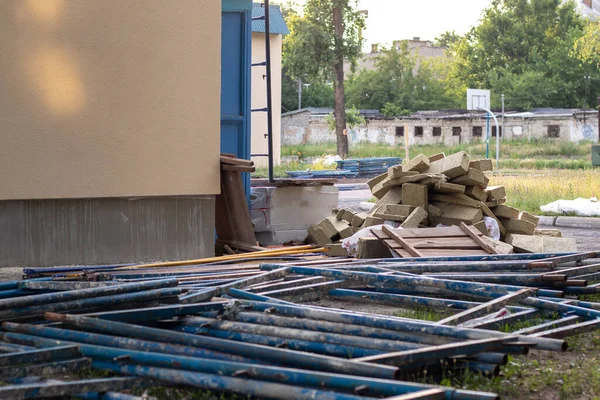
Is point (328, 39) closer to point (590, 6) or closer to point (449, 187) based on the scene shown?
point (449, 187)

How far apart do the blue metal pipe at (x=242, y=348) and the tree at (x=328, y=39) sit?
43.1 m

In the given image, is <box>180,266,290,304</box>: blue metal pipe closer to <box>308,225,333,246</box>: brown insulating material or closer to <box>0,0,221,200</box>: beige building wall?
<box>0,0,221,200</box>: beige building wall

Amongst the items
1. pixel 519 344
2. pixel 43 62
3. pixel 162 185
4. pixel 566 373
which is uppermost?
pixel 43 62

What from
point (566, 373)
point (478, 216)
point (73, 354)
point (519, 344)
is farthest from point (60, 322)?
point (478, 216)

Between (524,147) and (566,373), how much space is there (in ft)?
168

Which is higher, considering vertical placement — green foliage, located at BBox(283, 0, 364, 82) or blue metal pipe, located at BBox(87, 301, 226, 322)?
green foliage, located at BBox(283, 0, 364, 82)

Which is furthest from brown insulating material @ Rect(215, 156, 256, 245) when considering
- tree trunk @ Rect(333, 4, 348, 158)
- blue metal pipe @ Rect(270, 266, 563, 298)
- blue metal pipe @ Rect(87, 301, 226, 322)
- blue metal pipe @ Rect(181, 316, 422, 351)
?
tree trunk @ Rect(333, 4, 348, 158)

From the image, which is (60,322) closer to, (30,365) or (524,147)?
(30,365)

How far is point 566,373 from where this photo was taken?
5.12 meters

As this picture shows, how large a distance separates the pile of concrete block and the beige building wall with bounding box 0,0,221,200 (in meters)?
2.37

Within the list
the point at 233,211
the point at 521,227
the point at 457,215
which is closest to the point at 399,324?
the point at 233,211

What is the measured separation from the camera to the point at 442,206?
11.0 meters

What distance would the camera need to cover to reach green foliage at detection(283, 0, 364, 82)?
47.7 m

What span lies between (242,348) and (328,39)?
44.4 metres
